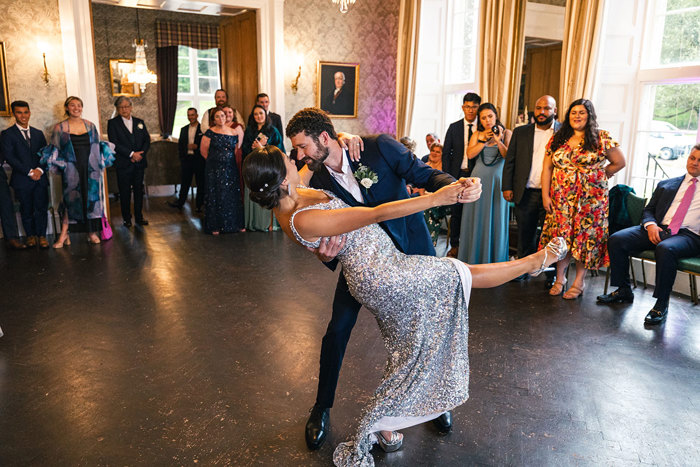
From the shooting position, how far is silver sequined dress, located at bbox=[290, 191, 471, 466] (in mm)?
2279

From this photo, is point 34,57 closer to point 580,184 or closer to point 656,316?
point 580,184

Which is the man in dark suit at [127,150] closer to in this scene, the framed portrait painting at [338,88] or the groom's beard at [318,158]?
the framed portrait painting at [338,88]

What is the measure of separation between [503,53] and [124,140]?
16.6ft

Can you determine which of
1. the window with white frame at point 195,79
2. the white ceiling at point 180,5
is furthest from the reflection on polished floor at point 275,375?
the window with white frame at point 195,79

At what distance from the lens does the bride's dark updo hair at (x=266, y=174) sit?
226 cm

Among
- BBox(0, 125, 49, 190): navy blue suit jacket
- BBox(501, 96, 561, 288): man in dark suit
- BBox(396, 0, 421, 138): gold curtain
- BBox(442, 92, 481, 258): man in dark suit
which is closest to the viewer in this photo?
BBox(501, 96, 561, 288): man in dark suit

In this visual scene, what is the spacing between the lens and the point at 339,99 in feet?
29.3

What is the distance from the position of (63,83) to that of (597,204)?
662 cm

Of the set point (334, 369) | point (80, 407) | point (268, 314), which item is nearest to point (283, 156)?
point (334, 369)

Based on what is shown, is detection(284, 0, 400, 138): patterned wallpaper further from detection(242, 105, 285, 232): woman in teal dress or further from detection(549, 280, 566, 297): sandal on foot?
detection(549, 280, 566, 297): sandal on foot

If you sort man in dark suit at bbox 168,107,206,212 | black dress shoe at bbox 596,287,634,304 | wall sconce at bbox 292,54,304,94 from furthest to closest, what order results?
1. man in dark suit at bbox 168,107,206,212
2. wall sconce at bbox 292,54,304,94
3. black dress shoe at bbox 596,287,634,304

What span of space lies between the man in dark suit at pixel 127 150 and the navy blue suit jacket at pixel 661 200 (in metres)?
6.20

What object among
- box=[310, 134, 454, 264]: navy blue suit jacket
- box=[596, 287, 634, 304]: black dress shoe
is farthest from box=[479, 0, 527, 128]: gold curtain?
box=[310, 134, 454, 264]: navy blue suit jacket

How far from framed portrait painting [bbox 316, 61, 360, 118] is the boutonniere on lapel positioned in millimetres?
6431
